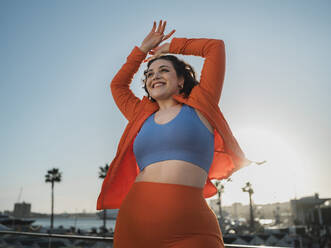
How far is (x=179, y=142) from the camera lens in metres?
1.45

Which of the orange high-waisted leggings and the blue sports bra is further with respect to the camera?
the blue sports bra

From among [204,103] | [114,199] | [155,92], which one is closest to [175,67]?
[155,92]

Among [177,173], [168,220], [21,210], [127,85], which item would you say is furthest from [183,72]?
[21,210]

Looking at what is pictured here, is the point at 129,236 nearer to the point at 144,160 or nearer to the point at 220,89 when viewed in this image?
the point at 144,160

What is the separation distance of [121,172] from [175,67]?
819 mm

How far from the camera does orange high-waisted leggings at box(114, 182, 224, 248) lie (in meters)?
1.22

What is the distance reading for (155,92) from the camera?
5.86 feet

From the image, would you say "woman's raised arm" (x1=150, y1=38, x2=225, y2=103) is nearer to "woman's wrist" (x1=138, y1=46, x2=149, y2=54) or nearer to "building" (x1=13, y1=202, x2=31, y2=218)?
"woman's wrist" (x1=138, y1=46, x2=149, y2=54)

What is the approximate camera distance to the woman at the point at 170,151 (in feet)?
4.15

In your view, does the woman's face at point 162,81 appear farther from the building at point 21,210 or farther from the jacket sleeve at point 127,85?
the building at point 21,210

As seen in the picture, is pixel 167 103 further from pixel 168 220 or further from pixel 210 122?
pixel 168 220

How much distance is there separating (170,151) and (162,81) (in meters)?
0.55

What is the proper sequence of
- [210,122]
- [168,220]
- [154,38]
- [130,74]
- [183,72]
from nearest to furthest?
1. [168,220]
2. [210,122]
3. [183,72]
4. [154,38]
5. [130,74]

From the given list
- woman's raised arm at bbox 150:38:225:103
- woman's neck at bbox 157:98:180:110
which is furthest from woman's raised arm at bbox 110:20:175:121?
woman's neck at bbox 157:98:180:110
